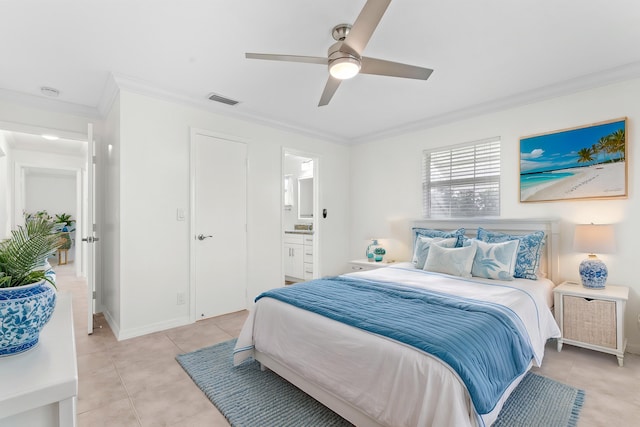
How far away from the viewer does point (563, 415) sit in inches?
75.3

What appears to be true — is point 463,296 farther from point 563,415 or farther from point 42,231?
point 42,231

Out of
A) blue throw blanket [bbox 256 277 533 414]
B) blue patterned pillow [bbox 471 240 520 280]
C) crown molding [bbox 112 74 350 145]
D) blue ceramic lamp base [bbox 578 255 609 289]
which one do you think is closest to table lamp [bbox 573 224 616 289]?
blue ceramic lamp base [bbox 578 255 609 289]

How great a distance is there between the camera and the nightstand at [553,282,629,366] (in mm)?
2570

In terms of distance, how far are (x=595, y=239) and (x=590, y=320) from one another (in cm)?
69

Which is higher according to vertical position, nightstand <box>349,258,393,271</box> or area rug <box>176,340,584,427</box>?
nightstand <box>349,258,393,271</box>

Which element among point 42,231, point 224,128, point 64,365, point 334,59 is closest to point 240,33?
point 334,59

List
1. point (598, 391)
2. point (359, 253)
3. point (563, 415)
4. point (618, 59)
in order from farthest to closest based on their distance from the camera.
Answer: point (359, 253)
point (618, 59)
point (598, 391)
point (563, 415)

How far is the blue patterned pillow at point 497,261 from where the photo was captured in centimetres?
294

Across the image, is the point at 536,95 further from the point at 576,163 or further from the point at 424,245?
the point at 424,245

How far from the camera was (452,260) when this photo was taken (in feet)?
10.3

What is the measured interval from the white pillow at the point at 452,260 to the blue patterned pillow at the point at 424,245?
5.5 inches

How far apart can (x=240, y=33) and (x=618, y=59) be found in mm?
3112

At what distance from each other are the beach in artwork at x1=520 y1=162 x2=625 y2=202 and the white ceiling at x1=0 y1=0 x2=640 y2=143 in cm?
82

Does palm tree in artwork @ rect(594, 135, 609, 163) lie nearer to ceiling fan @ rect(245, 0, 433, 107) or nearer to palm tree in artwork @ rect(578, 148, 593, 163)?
palm tree in artwork @ rect(578, 148, 593, 163)
